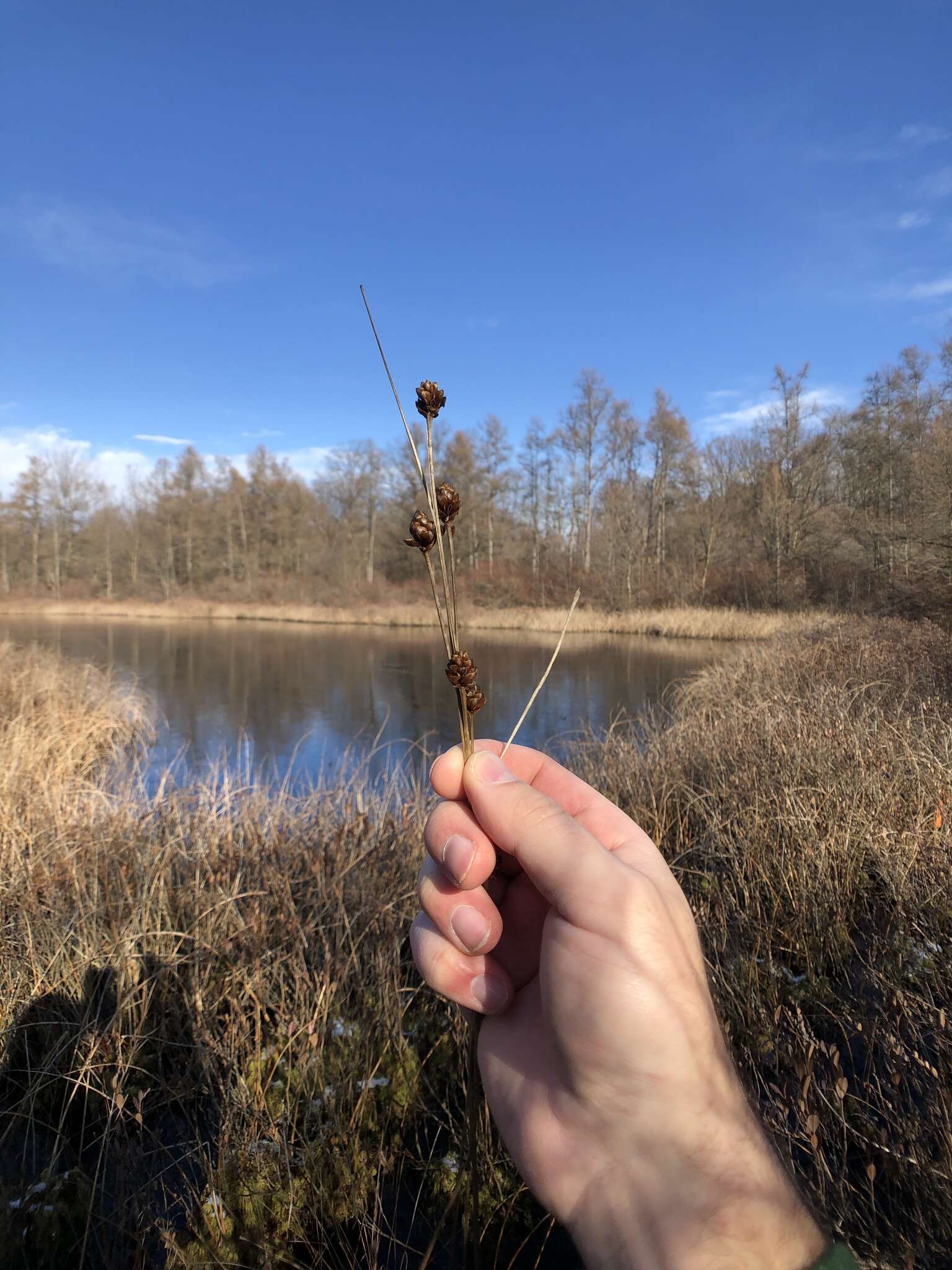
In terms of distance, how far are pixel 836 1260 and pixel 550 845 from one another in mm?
571

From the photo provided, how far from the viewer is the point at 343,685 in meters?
16.1

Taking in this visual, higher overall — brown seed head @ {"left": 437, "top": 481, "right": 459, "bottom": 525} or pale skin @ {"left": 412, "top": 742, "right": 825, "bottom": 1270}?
brown seed head @ {"left": 437, "top": 481, "right": 459, "bottom": 525}

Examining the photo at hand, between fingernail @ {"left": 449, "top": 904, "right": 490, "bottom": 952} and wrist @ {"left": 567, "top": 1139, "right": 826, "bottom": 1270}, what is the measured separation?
1.18ft

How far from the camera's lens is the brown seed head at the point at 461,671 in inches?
31.5

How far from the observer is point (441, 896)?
3.71ft

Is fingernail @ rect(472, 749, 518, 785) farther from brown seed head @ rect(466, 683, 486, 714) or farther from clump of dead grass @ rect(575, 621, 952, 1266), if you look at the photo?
clump of dead grass @ rect(575, 621, 952, 1266)

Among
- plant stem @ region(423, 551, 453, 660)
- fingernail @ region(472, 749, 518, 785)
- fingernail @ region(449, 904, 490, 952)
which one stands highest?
plant stem @ region(423, 551, 453, 660)

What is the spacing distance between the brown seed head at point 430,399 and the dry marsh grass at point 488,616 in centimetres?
1714

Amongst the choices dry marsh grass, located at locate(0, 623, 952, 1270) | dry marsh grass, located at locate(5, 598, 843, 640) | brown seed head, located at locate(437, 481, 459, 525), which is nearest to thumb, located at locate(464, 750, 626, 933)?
brown seed head, located at locate(437, 481, 459, 525)

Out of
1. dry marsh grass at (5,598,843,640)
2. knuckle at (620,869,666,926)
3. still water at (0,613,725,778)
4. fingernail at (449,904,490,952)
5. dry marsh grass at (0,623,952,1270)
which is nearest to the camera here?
knuckle at (620,869,666,926)

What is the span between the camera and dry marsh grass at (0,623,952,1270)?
1.82m

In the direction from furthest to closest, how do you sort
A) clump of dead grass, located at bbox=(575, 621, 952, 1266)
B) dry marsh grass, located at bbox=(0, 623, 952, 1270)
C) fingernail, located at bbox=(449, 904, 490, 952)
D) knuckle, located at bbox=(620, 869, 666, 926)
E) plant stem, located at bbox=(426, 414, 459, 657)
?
dry marsh grass, located at bbox=(0, 623, 952, 1270) < clump of dead grass, located at bbox=(575, 621, 952, 1266) < fingernail, located at bbox=(449, 904, 490, 952) < knuckle, located at bbox=(620, 869, 666, 926) < plant stem, located at bbox=(426, 414, 459, 657)

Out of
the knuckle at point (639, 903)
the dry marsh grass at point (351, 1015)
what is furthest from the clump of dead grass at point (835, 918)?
the knuckle at point (639, 903)

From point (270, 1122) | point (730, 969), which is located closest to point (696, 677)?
point (730, 969)
